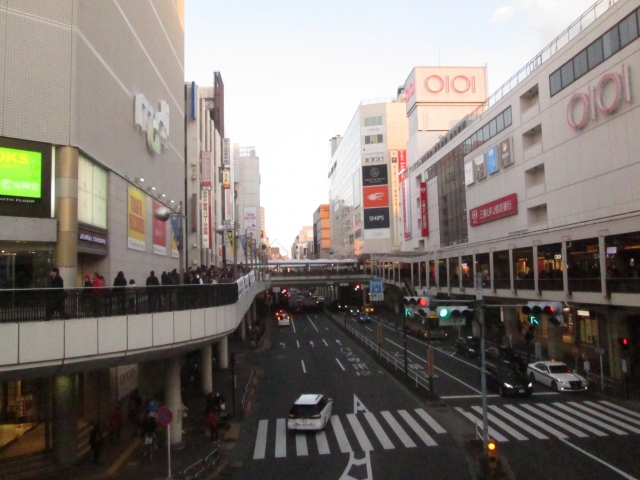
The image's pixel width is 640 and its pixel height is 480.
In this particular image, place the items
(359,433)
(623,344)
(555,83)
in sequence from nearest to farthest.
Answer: (359,433), (623,344), (555,83)

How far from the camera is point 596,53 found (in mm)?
33125

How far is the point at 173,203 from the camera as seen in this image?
4012 centimetres

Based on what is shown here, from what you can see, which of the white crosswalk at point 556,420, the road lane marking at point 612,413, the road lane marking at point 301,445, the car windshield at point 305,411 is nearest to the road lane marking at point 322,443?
the road lane marking at point 301,445

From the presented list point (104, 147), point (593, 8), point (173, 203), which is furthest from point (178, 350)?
point (593, 8)

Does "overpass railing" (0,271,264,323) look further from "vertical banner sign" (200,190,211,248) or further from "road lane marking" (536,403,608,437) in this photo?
"vertical banner sign" (200,190,211,248)

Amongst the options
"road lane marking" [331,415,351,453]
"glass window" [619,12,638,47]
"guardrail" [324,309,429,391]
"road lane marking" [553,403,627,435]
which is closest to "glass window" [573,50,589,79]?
"glass window" [619,12,638,47]

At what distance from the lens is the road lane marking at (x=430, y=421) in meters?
22.6

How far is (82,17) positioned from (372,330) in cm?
5050

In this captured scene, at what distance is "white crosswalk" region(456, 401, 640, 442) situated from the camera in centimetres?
2127

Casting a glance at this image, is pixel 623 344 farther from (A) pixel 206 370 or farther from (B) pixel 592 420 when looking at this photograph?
(A) pixel 206 370

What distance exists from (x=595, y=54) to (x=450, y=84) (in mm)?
49884

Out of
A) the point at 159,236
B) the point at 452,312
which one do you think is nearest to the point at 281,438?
the point at 452,312

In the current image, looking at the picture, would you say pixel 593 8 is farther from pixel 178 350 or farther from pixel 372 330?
pixel 372 330

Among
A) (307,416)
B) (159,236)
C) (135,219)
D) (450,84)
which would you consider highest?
(450,84)
